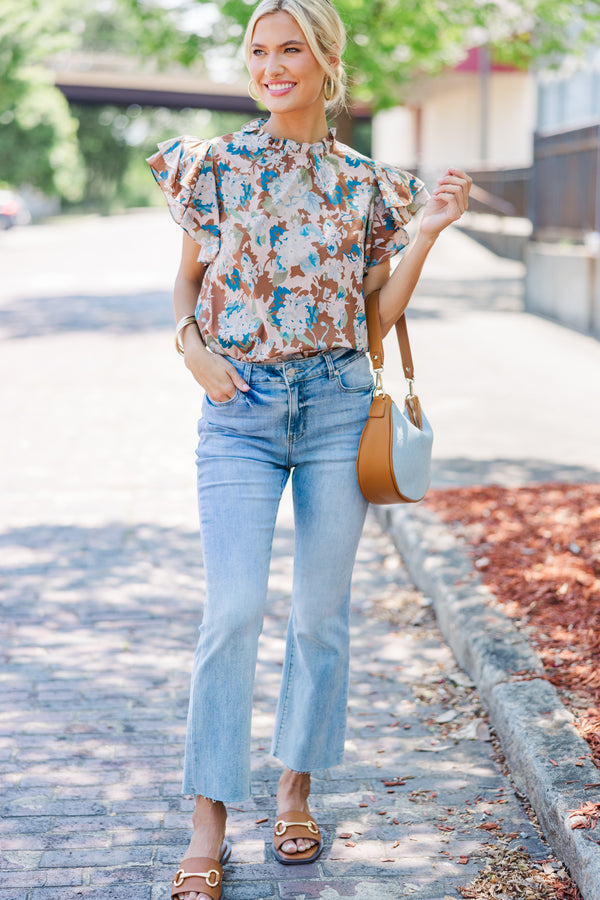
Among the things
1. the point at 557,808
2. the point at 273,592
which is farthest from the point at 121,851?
the point at 273,592

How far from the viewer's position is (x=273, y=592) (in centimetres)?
534

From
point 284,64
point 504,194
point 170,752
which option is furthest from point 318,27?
point 504,194

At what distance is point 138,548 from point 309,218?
3.46 metres

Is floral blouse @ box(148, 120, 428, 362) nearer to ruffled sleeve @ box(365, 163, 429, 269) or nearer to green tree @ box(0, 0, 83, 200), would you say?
ruffled sleeve @ box(365, 163, 429, 269)

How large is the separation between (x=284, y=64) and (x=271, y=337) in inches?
26.0

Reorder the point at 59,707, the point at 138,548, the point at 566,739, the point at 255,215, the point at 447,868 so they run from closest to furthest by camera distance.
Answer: the point at 255,215, the point at 447,868, the point at 566,739, the point at 59,707, the point at 138,548

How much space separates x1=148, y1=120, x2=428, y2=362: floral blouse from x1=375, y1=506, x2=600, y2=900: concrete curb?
134 centimetres

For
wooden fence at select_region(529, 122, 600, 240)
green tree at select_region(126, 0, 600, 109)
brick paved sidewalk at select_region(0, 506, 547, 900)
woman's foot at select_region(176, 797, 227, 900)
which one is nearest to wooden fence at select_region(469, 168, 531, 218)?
green tree at select_region(126, 0, 600, 109)

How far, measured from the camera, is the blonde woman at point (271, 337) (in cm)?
277

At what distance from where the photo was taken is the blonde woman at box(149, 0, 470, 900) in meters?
2.77

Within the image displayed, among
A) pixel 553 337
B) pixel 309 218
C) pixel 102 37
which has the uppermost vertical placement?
pixel 102 37

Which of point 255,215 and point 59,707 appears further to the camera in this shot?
point 59,707

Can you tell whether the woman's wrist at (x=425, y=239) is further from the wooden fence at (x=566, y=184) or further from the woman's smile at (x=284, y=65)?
the wooden fence at (x=566, y=184)

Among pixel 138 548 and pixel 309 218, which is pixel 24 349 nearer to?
pixel 138 548
